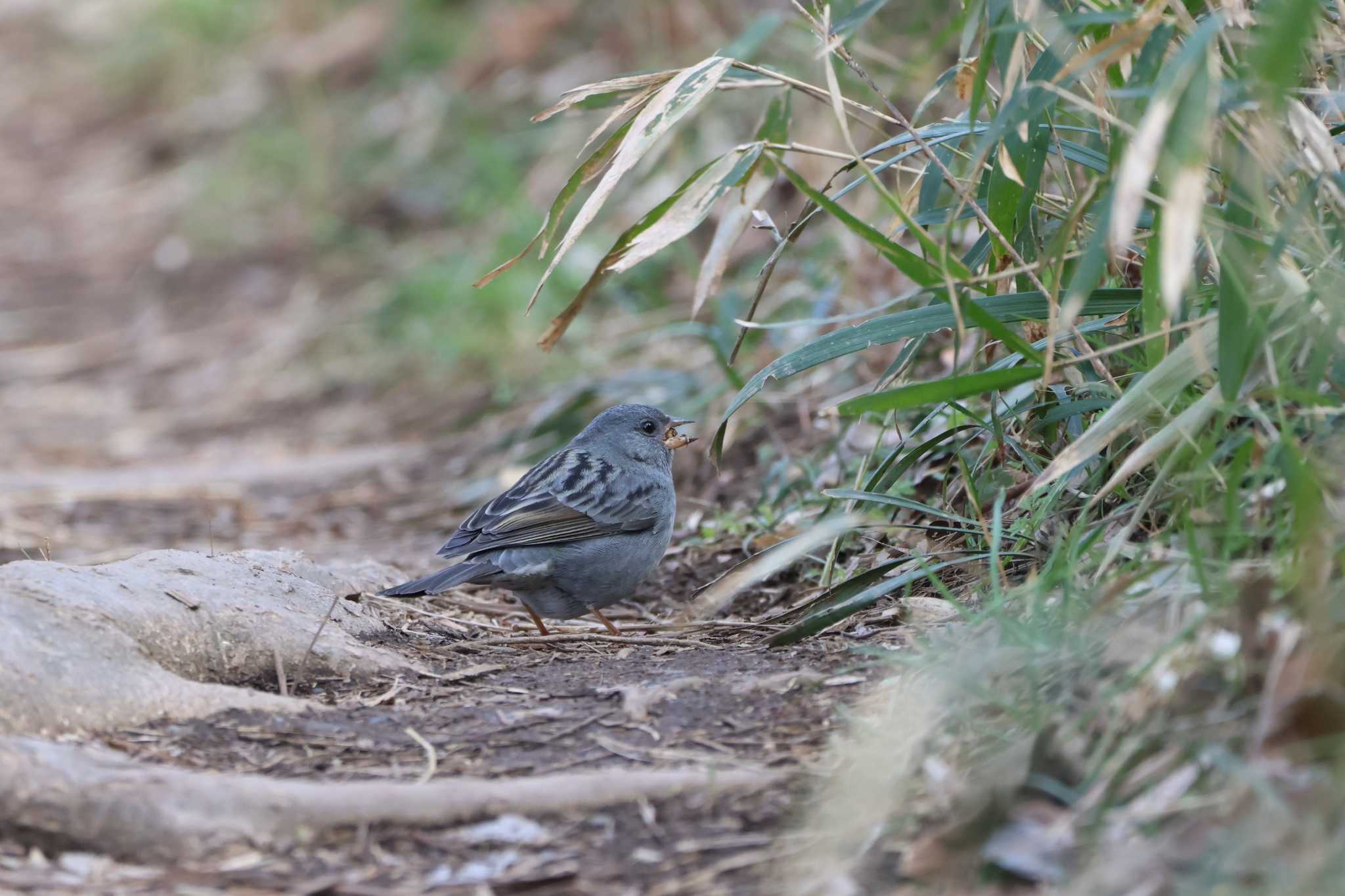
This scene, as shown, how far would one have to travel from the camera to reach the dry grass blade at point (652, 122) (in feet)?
11.7

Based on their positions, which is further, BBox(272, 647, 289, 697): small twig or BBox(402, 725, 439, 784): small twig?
BBox(272, 647, 289, 697): small twig

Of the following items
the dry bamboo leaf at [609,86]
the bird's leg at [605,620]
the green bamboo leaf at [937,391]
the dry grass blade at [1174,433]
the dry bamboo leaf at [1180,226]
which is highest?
the dry bamboo leaf at [609,86]

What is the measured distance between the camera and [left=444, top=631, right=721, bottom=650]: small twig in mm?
4152

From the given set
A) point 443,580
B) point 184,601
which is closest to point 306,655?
point 184,601

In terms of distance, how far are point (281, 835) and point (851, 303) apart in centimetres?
419

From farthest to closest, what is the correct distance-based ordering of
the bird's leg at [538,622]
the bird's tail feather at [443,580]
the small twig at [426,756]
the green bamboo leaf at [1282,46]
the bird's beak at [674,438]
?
the bird's beak at [674,438] → the bird's leg at [538,622] → the bird's tail feather at [443,580] → the small twig at [426,756] → the green bamboo leaf at [1282,46]

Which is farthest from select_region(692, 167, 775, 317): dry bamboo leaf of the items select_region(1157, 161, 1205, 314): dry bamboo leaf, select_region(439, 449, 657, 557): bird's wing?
select_region(1157, 161, 1205, 314): dry bamboo leaf

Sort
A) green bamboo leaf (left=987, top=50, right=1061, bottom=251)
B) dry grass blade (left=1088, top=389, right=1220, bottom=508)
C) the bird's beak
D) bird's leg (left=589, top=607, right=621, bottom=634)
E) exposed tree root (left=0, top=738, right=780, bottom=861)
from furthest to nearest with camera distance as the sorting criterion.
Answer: the bird's beak
bird's leg (left=589, top=607, right=621, bottom=634)
green bamboo leaf (left=987, top=50, right=1061, bottom=251)
dry grass blade (left=1088, top=389, right=1220, bottom=508)
exposed tree root (left=0, top=738, right=780, bottom=861)

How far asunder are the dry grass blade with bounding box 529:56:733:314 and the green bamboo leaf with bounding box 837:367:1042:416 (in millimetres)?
861

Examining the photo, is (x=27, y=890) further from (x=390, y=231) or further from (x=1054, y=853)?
(x=390, y=231)

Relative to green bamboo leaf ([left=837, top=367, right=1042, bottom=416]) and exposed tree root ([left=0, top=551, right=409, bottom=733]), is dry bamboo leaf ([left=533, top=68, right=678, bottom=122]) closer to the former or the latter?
green bamboo leaf ([left=837, top=367, right=1042, bottom=416])

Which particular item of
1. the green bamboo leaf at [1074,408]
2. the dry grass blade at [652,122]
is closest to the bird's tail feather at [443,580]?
the dry grass blade at [652,122]

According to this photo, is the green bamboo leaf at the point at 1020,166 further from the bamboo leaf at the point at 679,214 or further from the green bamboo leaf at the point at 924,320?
the bamboo leaf at the point at 679,214

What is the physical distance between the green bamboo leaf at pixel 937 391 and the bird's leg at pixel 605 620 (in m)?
1.52
